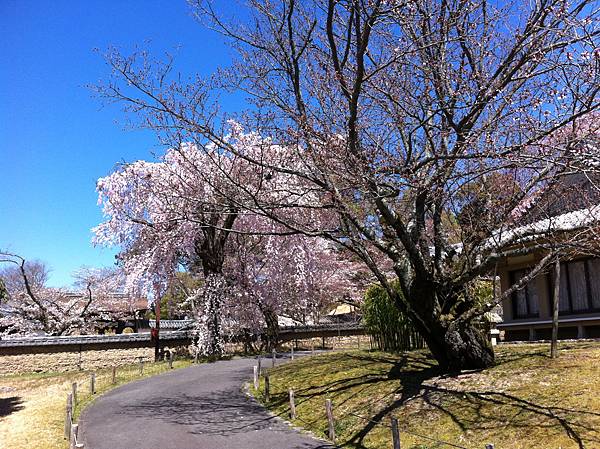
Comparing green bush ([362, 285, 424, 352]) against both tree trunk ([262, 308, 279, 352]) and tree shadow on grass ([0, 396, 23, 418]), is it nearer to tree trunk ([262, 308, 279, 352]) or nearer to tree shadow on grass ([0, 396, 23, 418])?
tree trunk ([262, 308, 279, 352])

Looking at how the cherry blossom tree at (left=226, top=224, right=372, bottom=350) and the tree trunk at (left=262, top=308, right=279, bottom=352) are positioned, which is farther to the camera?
the tree trunk at (left=262, top=308, right=279, bottom=352)

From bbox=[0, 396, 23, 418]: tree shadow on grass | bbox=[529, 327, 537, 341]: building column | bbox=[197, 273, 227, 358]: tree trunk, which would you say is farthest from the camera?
bbox=[197, 273, 227, 358]: tree trunk

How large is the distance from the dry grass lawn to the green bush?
8973 mm

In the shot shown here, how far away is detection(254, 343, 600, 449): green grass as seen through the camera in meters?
8.34

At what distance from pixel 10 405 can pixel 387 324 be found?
13.1 metres

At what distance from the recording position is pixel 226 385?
17.5 meters

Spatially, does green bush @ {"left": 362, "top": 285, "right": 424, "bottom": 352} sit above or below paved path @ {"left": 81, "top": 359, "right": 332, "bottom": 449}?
above

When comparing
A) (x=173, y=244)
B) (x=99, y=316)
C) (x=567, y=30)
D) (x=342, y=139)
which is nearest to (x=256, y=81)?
(x=342, y=139)

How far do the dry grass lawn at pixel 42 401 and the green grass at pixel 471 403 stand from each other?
556 cm

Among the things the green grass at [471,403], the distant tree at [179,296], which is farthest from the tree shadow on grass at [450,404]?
the distant tree at [179,296]

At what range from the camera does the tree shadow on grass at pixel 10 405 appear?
51.4 ft

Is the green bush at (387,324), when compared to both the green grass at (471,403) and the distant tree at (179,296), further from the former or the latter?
the distant tree at (179,296)

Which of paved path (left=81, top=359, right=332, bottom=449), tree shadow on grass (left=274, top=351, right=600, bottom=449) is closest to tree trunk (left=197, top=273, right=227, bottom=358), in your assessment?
paved path (left=81, top=359, right=332, bottom=449)

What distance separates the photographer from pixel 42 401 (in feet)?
54.3
